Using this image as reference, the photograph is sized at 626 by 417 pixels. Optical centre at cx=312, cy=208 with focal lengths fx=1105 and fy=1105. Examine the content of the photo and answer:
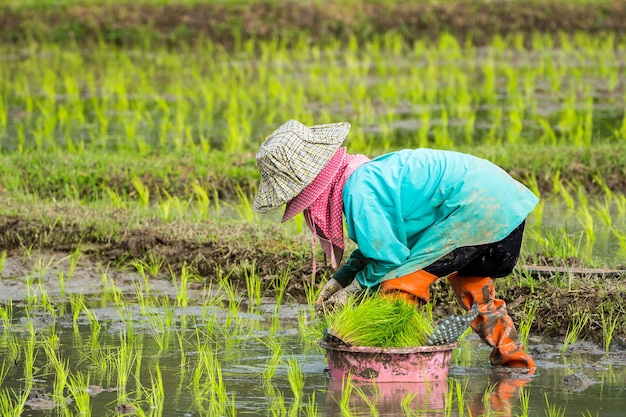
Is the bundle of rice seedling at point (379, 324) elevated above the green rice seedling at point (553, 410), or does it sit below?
above

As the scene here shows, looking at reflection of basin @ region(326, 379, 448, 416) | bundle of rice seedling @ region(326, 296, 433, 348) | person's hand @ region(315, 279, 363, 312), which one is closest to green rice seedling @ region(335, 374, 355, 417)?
reflection of basin @ region(326, 379, 448, 416)

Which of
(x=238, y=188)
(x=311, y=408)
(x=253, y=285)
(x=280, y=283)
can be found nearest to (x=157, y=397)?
(x=311, y=408)

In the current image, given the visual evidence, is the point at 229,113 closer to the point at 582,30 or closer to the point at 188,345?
the point at 188,345

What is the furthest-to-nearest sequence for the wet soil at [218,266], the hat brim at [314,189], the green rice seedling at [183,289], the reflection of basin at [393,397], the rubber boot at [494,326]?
the green rice seedling at [183,289] < the wet soil at [218,266] < the rubber boot at [494,326] < the hat brim at [314,189] < the reflection of basin at [393,397]

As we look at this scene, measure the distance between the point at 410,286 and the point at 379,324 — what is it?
0.61ft

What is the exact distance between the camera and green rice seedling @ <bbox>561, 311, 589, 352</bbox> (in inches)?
157

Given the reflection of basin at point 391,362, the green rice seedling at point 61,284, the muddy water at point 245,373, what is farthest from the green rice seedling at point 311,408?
the green rice seedling at point 61,284

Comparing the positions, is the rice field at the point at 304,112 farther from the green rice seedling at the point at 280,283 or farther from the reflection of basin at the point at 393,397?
the reflection of basin at the point at 393,397

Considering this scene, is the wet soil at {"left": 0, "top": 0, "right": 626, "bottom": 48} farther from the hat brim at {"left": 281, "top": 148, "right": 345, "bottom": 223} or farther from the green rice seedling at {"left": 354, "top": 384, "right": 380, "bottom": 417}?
the green rice seedling at {"left": 354, "top": 384, "right": 380, "bottom": 417}

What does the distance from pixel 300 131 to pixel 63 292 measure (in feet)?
5.87

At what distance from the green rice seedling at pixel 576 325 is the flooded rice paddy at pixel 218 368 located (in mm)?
33

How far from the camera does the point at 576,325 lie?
13.4 ft

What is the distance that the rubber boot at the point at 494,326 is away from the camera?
12.1ft

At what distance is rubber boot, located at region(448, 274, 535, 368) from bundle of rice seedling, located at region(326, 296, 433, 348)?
35 centimetres
